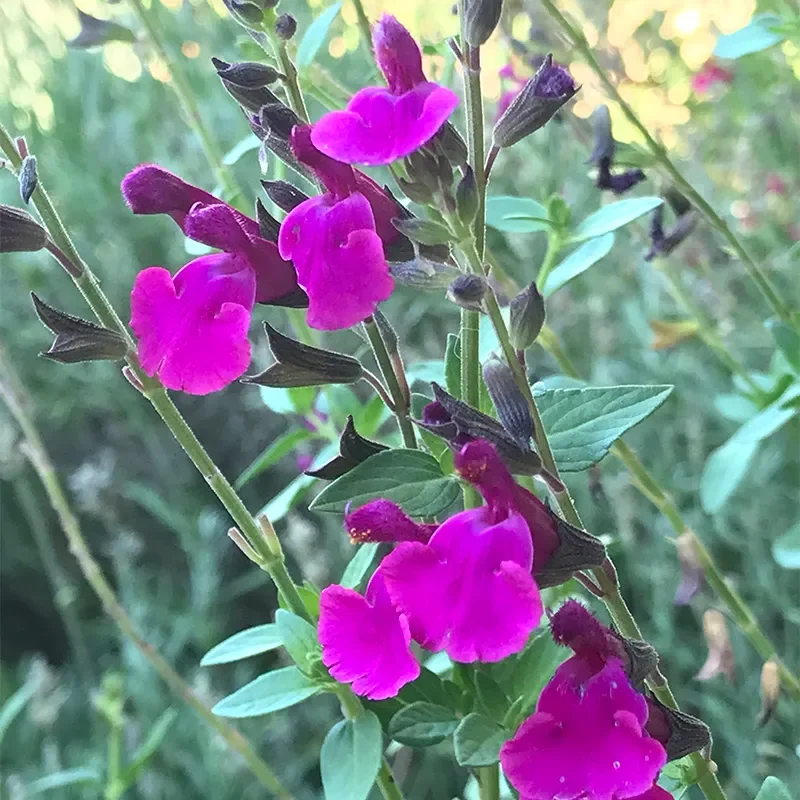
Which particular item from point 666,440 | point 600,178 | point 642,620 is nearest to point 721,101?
point 666,440

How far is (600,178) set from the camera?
2.38 feet

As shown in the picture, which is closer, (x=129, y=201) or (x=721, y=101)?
(x=129, y=201)

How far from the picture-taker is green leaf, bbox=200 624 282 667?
1.81 ft

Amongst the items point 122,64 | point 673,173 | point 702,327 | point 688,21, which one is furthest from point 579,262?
point 122,64

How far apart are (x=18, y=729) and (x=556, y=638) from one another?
1212 mm

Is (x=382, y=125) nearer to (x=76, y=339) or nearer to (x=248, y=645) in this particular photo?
(x=76, y=339)

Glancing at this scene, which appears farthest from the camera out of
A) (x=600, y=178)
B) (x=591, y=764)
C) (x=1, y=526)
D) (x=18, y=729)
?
(x=1, y=526)

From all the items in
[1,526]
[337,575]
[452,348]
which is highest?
[452,348]

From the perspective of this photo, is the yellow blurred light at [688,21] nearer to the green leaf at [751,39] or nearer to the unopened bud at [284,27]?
the green leaf at [751,39]

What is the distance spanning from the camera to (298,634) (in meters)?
0.51

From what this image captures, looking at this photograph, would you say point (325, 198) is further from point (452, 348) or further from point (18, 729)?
point (18, 729)

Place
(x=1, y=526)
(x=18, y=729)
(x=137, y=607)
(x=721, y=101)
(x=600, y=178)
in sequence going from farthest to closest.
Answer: (x=721, y=101) < (x=1, y=526) < (x=18, y=729) < (x=137, y=607) < (x=600, y=178)

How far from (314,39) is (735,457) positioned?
511 millimetres

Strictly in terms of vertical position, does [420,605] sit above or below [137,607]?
above
